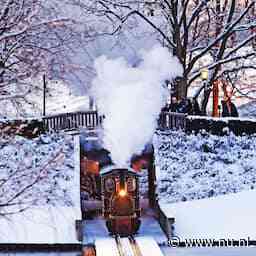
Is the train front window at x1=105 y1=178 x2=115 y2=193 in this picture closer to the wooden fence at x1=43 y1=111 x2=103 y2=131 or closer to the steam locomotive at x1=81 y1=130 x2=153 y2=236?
the steam locomotive at x1=81 y1=130 x2=153 y2=236

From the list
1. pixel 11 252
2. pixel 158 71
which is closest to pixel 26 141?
pixel 158 71

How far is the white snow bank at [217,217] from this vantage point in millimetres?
24062

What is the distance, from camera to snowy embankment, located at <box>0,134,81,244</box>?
2308cm

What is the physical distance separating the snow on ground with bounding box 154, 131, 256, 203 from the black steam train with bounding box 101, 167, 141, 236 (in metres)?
2.75

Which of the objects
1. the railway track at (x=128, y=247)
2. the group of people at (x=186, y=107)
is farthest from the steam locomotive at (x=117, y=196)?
the group of people at (x=186, y=107)

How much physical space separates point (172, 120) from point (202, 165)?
3.17 metres

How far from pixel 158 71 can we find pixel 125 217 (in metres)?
5.67

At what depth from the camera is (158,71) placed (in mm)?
27047

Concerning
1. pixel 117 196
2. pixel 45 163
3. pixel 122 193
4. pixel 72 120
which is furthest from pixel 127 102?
pixel 72 120

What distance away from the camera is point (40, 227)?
2381cm

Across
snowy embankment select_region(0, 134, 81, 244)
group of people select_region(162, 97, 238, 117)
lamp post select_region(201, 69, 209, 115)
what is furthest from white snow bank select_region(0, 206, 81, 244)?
lamp post select_region(201, 69, 209, 115)

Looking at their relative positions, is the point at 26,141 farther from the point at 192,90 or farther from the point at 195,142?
the point at 192,90

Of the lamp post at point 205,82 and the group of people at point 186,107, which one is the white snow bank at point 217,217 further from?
the lamp post at point 205,82

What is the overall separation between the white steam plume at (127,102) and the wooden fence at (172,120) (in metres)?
3.77
